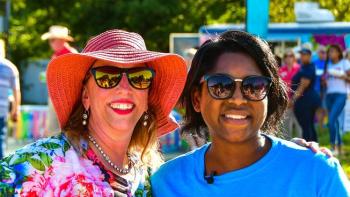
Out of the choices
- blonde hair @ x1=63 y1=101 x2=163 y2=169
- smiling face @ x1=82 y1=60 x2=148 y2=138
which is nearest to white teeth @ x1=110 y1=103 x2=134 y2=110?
smiling face @ x1=82 y1=60 x2=148 y2=138

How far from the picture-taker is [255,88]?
2.80 meters

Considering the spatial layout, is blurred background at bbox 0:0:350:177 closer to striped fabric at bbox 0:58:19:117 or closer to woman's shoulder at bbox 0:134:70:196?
striped fabric at bbox 0:58:19:117

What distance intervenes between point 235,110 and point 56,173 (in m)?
0.72

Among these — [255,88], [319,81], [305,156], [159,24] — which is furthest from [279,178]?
[159,24]

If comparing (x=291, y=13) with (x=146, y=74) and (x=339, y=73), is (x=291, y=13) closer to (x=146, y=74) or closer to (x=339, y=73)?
(x=339, y=73)

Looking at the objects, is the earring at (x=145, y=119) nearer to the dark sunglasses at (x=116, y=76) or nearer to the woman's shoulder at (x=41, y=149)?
the dark sunglasses at (x=116, y=76)

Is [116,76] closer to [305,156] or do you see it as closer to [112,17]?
[305,156]

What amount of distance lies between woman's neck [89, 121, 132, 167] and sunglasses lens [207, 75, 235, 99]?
52cm

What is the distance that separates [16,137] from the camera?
13.3m

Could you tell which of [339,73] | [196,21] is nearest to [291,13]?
[196,21]

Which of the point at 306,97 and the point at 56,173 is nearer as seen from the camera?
the point at 56,173

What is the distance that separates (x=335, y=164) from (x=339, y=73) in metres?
9.66

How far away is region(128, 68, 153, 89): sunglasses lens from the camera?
3.06 metres

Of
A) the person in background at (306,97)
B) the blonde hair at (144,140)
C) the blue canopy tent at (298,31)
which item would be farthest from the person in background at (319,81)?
the blonde hair at (144,140)
